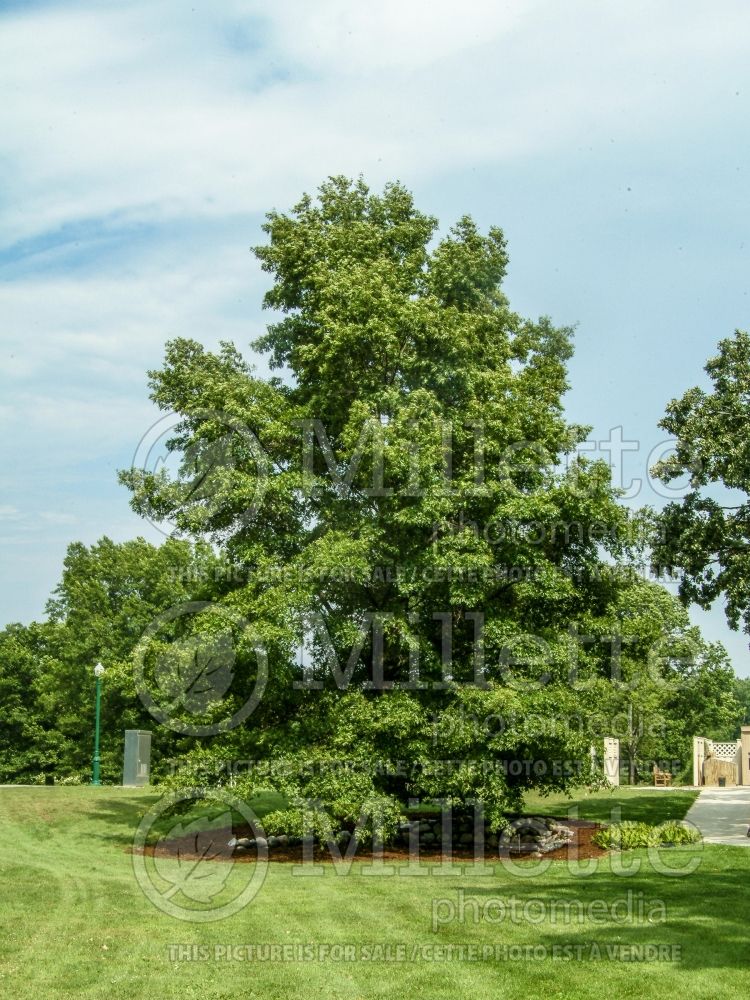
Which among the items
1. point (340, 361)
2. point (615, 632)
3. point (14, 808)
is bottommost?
point (14, 808)

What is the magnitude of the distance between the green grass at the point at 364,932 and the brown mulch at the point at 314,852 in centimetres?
131

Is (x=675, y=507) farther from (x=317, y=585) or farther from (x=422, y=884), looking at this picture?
(x=422, y=884)

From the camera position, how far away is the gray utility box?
120ft

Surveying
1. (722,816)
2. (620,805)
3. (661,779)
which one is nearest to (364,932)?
(722,816)

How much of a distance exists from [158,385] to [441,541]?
9355 millimetres

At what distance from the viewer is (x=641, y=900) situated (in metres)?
14.0

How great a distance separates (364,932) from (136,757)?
1041 inches

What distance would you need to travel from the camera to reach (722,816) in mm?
24688

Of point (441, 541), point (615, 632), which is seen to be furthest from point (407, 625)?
point (615, 632)

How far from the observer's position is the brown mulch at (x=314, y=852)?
19.8 meters
